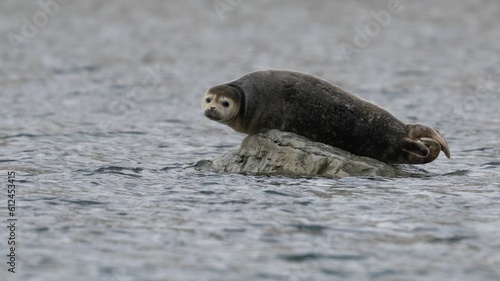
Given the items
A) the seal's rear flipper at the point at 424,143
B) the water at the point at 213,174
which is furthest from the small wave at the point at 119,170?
the seal's rear flipper at the point at 424,143

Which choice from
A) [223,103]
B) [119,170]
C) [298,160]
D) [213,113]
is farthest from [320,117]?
[119,170]

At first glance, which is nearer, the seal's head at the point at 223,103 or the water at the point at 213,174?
the water at the point at 213,174

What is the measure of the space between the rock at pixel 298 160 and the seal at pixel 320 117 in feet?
0.56

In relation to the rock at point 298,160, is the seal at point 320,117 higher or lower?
higher

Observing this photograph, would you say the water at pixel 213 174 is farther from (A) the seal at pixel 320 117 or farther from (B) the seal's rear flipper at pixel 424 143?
(A) the seal at pixel 320 117

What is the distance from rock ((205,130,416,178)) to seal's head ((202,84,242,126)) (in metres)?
0.44

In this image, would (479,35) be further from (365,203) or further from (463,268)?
(463,268)

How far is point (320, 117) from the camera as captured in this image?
13.7 m

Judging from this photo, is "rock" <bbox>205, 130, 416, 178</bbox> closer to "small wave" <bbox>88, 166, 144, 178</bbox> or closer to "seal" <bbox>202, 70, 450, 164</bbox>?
"seal" <bbox>202, 70, 450, 164</bbox>

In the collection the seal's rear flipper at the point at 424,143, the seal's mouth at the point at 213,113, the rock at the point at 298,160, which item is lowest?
the rock at the point at 298,160

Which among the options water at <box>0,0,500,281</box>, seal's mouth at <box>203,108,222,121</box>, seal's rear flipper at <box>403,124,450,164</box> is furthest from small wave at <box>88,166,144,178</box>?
seal's rear flipper at <box>403,124,450,164</box>

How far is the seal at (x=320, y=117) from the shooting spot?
532 inches

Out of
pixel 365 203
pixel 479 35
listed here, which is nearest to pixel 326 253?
pixel 365 203

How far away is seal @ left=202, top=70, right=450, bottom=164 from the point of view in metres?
13.5
